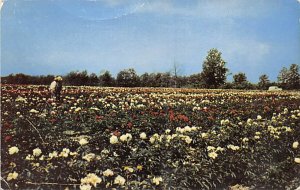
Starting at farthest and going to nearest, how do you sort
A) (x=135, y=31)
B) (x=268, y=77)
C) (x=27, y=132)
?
(x=268, y=77) < (x=135, y=31) < (x=27, y=132)

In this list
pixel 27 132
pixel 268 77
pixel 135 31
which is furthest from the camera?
pixel 268 77

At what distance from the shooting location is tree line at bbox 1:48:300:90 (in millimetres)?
4590

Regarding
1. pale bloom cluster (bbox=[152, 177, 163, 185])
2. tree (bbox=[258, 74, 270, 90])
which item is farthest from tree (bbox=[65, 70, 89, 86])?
tree (bbox=[258, 74, 270, 90])

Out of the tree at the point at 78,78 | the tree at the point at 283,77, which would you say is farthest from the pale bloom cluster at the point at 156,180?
the tree at the point at 283,77

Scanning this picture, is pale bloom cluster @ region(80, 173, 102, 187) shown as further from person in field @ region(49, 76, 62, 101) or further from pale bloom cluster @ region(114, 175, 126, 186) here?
person in field @ region(49, 76, 62, 101)

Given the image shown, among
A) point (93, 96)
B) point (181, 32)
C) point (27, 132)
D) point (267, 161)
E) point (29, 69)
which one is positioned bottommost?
point (267, 161)

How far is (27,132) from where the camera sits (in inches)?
172

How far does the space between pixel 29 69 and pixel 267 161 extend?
10.6ft

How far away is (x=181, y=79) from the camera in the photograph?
4879mm

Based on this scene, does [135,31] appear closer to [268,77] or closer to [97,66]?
[97,66]

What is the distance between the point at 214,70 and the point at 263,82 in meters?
0.80

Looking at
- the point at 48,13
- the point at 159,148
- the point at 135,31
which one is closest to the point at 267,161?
the point at 159,148

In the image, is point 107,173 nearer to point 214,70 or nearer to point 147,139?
point 147,139

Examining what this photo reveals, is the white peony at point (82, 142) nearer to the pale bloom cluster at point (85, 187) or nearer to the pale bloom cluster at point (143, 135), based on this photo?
the pale bloom cluster at point (85, 187)
